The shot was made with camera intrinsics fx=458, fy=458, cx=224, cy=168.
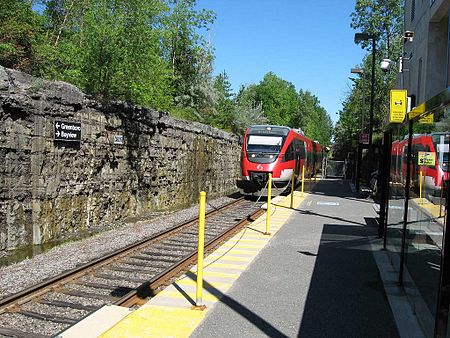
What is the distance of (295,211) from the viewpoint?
606 inches

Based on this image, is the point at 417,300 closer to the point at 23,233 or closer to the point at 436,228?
the point at 436,228

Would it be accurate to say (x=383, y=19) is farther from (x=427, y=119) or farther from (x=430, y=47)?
(x=427, y=119)

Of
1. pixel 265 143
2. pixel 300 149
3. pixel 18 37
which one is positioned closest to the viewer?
pixel 18 37

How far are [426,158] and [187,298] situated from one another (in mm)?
3299

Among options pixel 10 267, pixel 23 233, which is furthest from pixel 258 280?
pixel 23 233

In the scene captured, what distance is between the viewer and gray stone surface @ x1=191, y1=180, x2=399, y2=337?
486 cm

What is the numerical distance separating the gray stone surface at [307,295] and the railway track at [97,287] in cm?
122

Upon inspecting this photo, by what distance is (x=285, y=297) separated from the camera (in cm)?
592

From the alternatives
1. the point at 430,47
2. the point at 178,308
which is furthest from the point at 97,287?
the point at 430,47

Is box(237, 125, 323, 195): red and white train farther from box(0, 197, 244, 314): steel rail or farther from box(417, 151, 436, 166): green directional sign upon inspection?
box(417, 151, 436, 166): green directional sign

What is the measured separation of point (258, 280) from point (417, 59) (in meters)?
18.2

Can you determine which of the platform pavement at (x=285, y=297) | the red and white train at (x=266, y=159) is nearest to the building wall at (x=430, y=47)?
the red and white train at (x=266, y=159)

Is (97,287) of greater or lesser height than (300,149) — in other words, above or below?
below

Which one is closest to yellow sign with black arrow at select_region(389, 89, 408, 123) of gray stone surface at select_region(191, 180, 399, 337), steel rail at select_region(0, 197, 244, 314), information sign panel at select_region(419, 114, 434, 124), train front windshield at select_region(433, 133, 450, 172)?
gray stone surface at select_region(191, 180, 399, 337)
